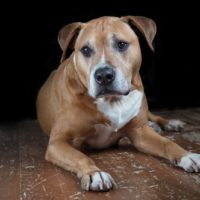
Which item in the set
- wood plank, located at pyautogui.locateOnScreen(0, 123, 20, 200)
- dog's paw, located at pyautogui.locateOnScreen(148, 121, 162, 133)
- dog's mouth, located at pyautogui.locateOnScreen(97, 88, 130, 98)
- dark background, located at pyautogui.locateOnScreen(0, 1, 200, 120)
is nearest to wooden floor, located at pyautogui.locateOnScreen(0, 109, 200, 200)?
wood plank, located at pyautogui.locateOnScreen(0, 123, 20, 200)

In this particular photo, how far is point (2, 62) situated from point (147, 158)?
→ 2363mm

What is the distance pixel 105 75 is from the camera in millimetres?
2330

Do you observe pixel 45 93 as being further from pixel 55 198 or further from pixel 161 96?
pixel 161 96

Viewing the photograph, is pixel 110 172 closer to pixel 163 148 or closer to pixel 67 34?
pixel 163 148

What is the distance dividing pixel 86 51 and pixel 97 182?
0.84m

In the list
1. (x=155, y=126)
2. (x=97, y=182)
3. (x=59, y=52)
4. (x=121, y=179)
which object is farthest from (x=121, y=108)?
(x=59, y=52)

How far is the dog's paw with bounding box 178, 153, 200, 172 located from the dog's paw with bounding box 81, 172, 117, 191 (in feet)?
1.45

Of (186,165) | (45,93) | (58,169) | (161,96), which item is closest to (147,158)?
(186,165)

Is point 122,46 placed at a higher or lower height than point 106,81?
higher

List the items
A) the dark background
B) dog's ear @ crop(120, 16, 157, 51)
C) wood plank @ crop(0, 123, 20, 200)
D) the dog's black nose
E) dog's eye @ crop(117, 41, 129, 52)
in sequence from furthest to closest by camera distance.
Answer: the dark background < dog's ear @ crop(120, 16, 157, 51) < dog's eye @ crop(117, 41, 129, 52) < the dog's black nose < wood plank @ crop(0, 123, 20, 200)

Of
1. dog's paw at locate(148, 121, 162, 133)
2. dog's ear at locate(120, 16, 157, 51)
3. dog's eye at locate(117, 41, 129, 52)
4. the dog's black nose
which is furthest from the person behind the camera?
dog's paw at locate(148, 121, 162, 133)

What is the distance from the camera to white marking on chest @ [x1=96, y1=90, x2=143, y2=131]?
2.64 metres

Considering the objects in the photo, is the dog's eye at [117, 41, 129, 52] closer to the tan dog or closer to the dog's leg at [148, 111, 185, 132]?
the tan dog

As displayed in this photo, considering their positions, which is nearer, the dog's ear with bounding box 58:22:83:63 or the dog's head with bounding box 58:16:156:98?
the dog's head with bounding box 58:16:156:98
